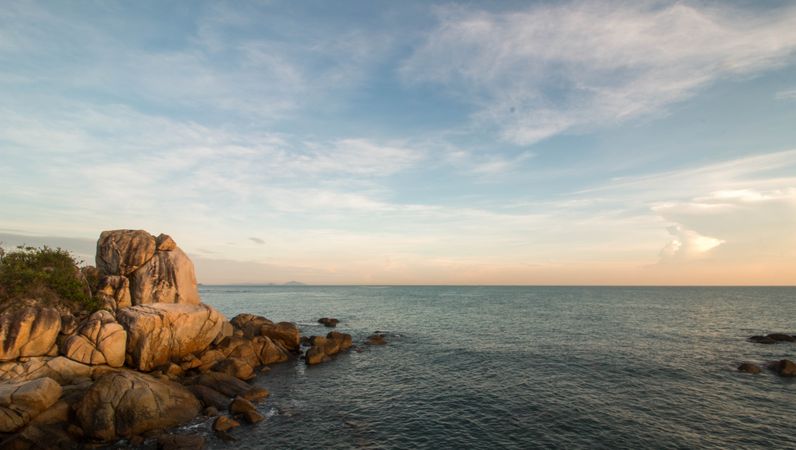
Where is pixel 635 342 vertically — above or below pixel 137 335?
below

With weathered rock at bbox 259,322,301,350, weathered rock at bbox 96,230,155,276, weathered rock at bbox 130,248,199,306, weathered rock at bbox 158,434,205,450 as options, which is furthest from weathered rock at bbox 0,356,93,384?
weathered rock at bbox 259,322,301,350

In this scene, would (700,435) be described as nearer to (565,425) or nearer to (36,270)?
(565,425)

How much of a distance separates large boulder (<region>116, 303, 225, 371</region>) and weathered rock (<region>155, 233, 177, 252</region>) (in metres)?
6.69

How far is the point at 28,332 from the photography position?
25328mm

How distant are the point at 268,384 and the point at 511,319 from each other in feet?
184

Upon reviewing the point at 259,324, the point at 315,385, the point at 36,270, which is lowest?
the point at 315,385

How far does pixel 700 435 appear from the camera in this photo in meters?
22.2

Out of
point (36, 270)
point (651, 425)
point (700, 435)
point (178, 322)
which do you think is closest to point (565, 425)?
point (651, 425)

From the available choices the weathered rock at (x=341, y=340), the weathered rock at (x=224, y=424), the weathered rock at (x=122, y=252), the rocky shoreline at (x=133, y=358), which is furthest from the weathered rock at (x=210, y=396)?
the weathered rock at (x=341, y=340)

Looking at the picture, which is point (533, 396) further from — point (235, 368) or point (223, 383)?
point (235, 368)

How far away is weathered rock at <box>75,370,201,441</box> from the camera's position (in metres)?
21.0

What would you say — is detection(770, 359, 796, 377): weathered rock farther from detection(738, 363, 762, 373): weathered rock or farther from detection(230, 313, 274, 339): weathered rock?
detection(230, 313, 274, 339): weathered rock

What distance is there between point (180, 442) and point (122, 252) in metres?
24.0

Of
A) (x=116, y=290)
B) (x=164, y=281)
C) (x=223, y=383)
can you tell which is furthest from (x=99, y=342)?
(x=223, y=383)
